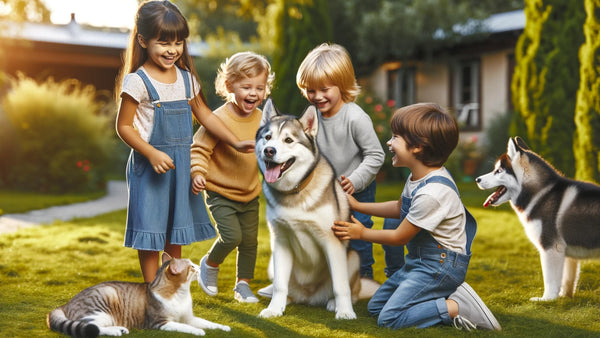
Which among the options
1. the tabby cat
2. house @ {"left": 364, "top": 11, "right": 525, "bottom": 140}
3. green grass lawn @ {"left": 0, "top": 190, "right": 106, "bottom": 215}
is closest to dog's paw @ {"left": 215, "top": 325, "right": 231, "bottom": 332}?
the tabby cat

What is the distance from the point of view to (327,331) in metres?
3.45

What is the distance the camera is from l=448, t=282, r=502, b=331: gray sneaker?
355 cm

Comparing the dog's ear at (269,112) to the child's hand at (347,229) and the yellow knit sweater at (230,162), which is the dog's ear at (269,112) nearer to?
the yellow knit sweater at (230,162)

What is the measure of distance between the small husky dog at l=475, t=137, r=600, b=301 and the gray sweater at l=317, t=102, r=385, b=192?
0.87 m

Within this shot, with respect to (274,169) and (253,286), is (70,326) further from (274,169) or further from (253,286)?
(253,286)

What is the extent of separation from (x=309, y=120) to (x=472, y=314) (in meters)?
1.58

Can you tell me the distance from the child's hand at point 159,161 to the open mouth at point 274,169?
24.7 inches

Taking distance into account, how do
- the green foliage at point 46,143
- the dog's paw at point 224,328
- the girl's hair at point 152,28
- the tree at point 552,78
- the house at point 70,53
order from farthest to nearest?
the house at point 70,53 < the green foliage at point 46,143 < the tree at point 552,78 < the girl's hair at point 152,28 < the dog's paw at point 224,328

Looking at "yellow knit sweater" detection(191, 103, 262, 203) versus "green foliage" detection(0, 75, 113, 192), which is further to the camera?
"green foliage" detection(0, 75, 113, 192)

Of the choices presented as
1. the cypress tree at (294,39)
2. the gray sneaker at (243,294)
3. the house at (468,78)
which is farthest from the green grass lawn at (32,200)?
the house at (468,78)

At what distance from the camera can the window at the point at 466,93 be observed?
1645cm

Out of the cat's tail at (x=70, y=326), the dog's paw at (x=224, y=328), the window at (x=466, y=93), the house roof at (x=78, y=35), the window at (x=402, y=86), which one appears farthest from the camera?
the house roof at (x=78, y=35)

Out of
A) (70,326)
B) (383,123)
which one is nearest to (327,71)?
(70,326)

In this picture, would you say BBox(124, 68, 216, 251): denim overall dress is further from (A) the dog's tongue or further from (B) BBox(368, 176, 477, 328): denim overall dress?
(B) BBox(368, 176, 477, 328): denim overall dress
